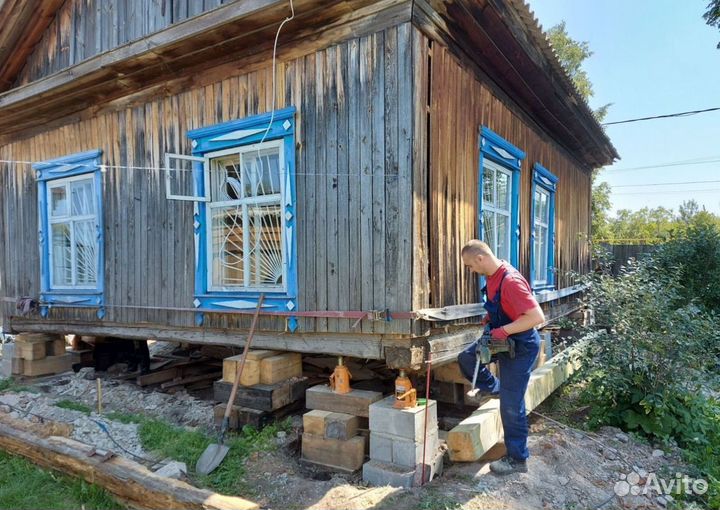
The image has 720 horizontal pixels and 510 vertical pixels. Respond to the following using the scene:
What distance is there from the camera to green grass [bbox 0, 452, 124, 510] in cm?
361

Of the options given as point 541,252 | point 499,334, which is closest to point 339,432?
point 499,334

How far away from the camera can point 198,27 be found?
5.16 metres

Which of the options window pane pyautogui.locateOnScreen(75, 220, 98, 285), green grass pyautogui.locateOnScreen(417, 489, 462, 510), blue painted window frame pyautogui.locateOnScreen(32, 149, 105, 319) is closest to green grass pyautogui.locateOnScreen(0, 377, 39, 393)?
blue painted window frame pyautogui.locateOnScreen(32, 149, 105, 319)

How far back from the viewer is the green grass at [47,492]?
3612mm

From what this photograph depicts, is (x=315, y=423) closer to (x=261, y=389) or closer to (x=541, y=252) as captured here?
(x=261, y=389)

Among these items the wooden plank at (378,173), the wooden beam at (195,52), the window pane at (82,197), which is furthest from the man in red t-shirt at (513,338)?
the window pane at (82,197)

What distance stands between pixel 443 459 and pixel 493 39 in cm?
468

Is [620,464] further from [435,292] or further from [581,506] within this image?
[435,292]

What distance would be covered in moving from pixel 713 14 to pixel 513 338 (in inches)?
390

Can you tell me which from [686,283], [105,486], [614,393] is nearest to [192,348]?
[105,486]

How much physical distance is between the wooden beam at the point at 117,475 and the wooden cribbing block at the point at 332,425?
121 cm

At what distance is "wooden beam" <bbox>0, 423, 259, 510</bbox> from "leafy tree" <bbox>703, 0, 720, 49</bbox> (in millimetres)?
11939

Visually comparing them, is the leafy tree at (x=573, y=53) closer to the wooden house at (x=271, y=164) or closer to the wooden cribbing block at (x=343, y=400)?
the wooden house at (x=271, y=164)

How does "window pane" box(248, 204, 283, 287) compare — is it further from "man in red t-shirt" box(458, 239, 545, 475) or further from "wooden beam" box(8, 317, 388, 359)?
"man in red t-shirt" box(458, 239, 545, 475)
